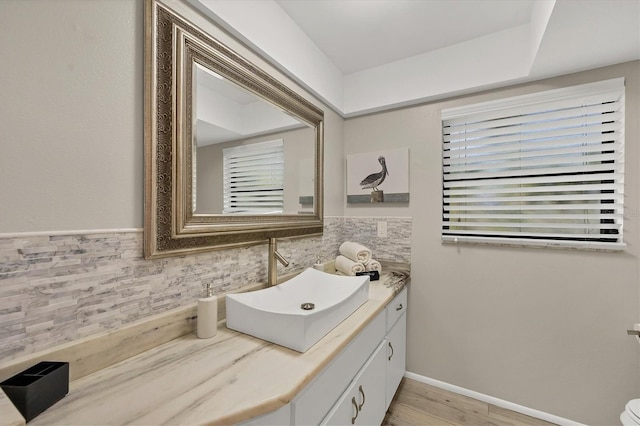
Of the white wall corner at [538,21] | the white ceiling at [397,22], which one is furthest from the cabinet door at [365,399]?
the white ceiling at [397,22]

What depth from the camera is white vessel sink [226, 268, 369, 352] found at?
→ 89cm

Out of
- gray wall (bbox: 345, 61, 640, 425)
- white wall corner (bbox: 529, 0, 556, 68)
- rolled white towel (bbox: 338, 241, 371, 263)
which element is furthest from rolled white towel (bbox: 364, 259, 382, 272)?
white wall corner (bbox: 529, 0, 556, 68)

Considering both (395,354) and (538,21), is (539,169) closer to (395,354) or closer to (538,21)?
(538,21)

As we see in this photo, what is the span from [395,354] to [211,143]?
1622 mm

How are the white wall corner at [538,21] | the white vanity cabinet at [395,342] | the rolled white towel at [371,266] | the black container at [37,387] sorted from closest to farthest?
the black container at [37,387], the white wall corner at [538,21], the white vanity cabinet at [395,342], the rolled white towel at [371,266]

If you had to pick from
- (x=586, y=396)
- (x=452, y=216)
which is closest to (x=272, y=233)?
(x=452, y=216)

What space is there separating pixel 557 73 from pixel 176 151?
208 centimetres

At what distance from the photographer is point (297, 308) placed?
1284mm

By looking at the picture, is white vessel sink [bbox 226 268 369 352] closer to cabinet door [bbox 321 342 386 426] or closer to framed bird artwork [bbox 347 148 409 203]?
cabinet door [bbox 321 342 386 426]

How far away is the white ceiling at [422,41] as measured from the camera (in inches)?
45.7

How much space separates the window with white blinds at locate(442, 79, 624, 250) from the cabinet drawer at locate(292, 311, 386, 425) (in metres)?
1.05

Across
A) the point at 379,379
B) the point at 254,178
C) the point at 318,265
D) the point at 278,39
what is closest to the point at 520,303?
the point at 379,379

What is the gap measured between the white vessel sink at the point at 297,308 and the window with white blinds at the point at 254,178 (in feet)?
1.38

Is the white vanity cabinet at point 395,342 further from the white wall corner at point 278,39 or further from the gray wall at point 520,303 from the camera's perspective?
the white wall corner at point 278,39
